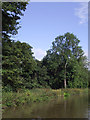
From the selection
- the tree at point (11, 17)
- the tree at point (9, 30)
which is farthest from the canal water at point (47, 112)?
the tree at point (11, 17)

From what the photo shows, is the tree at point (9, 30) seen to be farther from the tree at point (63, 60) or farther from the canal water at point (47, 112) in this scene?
the tree at point (63, 60)

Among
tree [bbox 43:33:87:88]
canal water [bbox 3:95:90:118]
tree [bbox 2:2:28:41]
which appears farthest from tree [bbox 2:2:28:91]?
tree [bbox 43:33:87:88]

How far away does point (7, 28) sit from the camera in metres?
13.6

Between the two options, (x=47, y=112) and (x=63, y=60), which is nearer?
(x=47, y=112)

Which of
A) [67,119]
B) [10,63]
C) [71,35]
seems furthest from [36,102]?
[71,35]

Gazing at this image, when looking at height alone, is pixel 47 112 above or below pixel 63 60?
below

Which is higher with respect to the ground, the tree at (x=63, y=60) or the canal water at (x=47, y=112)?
the tree at (x=63, y=60)

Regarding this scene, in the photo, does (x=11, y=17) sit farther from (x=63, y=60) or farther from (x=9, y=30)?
(x=63, y=60)

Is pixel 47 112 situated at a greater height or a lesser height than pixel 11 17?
lesser

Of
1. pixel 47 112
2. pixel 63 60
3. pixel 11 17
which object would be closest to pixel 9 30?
pixel 11 17

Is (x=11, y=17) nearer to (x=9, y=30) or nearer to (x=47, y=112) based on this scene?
(x=9, y=30)

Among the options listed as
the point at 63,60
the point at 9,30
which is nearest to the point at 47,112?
the point at 9,30

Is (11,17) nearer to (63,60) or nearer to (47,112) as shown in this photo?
(47,112)

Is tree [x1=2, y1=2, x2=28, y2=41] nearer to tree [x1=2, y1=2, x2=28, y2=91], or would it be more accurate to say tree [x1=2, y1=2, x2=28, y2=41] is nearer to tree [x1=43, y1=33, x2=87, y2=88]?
tree [x1=2, y1=2, x2=28, y2=91]
